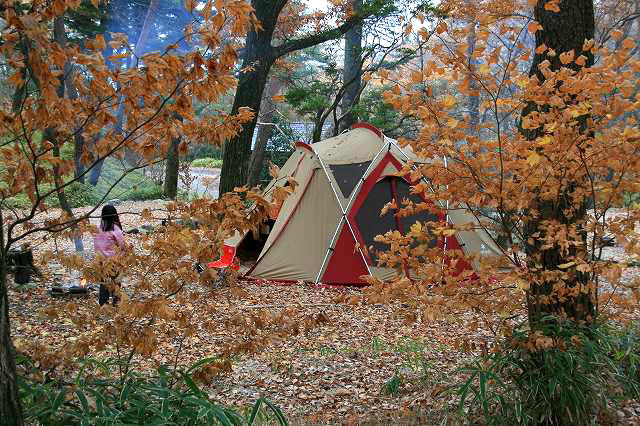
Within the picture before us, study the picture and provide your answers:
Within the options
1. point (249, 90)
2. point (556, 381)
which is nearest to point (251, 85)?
point (249, 90)

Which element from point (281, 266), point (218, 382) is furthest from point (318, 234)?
point (218, 382)

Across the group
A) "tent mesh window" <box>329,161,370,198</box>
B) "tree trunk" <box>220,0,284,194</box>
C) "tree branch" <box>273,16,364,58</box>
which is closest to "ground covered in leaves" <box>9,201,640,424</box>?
"tent mesh window" <box>329,161,370,198</box>

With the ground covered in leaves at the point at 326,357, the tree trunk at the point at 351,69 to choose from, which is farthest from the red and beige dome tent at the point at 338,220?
the tree trunk at the point at 351,69

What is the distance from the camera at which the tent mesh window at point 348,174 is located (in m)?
8.15

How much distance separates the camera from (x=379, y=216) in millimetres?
8117

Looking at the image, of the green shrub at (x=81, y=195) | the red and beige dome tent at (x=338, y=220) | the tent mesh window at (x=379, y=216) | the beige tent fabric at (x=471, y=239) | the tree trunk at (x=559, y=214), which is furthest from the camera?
the green shrub at (x=81, y=195)

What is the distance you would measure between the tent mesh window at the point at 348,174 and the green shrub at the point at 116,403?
554cm

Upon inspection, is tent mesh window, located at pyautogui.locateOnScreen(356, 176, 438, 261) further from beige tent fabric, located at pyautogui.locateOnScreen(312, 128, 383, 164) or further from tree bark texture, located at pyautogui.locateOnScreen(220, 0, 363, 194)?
tree bark texture, located at pyautogui.locateOnScreen(220, 0, 363, 194)

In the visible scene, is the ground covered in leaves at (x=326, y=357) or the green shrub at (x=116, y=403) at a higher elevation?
the green shrub at (x=116, y=403)

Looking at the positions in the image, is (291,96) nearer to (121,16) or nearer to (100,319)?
(100,319)

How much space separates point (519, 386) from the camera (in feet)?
11.1

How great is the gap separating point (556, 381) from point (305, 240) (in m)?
5.17

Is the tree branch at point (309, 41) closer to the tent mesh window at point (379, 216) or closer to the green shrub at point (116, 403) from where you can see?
the tent mesh window at point (379, 216)

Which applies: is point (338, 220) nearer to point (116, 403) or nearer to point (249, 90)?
point (249, 90)
